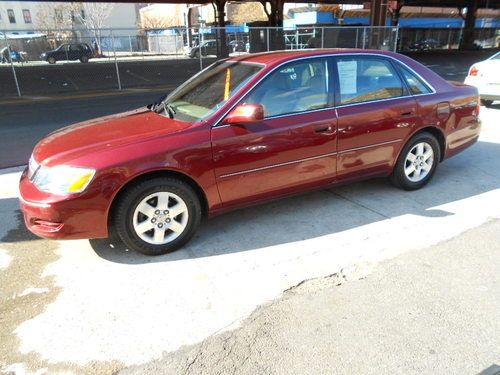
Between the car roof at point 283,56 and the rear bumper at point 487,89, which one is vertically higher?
the car roof at point 283,56

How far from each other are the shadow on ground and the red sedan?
0.68 ft

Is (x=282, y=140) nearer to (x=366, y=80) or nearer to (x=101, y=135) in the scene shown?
(x=366, y=80)

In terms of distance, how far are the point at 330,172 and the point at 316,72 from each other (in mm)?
978

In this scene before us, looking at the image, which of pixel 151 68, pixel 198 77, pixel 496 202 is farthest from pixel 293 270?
pixel 151 68

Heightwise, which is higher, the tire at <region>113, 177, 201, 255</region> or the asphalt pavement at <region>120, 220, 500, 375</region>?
the tire at <region>113, 177, 201, 255</region>

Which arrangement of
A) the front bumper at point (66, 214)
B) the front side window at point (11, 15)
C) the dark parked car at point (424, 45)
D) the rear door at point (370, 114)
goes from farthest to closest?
1. the front side window at point (11, 15)
2. the dark parked car at point (424, 45)
3. the rear door at point (370, 114)
4. the front bumper at point (66, 214)

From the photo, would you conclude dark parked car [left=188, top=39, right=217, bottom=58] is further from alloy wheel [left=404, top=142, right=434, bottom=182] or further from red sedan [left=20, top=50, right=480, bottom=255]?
alloy wheel [left=404, top=142, right=434, bottom=182]

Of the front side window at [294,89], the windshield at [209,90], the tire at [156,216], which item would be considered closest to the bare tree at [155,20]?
the windshield at [209,90]

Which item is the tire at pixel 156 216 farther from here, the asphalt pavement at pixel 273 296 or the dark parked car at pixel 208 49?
the dark parked car at pixel 208 49

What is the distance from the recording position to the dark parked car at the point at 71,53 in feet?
78.8

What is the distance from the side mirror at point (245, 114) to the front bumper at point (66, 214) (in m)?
1.22

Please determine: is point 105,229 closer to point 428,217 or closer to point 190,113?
point 190,113

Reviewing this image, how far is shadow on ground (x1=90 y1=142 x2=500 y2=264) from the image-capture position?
12.3 ft

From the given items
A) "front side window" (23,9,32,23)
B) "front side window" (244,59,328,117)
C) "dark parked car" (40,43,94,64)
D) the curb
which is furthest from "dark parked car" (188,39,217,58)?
"front side window" (23,9,32,23)
